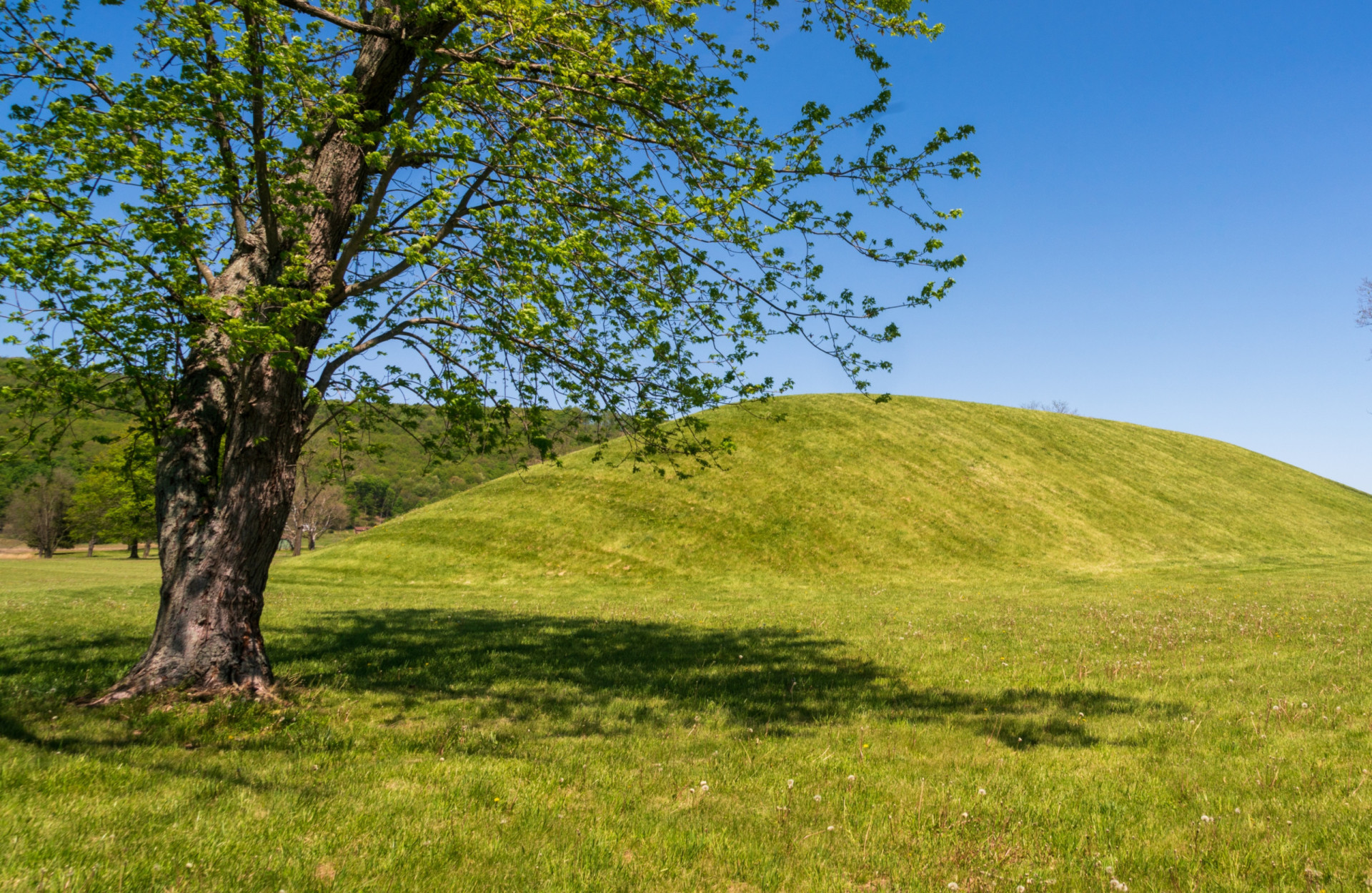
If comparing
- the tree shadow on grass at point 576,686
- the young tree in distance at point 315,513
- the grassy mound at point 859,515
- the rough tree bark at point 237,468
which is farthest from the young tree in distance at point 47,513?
the rough tree bark at point 237,468

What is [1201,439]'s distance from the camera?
88188 mm

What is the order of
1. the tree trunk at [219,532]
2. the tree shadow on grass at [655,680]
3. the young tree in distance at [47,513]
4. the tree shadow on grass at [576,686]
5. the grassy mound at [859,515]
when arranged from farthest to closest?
the young tree in distance at [47,513]
the grassy mound at [859,515]
the tree trunk at [219,532]
the tree shadow on grass at [655,680]
the tree shadow on grass at [576,686]

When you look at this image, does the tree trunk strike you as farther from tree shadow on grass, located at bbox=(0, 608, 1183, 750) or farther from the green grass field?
tree shadow on grass, located at bbox=(0, 608, 1183, 750)

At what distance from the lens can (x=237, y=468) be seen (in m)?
10.5

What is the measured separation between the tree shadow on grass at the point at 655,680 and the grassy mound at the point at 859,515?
21.9 meters

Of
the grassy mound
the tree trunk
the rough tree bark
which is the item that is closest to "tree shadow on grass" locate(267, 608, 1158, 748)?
the tree trunk

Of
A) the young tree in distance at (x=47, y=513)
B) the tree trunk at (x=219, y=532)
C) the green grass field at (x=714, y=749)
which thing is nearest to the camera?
the green grass field at (x=714, y=749)

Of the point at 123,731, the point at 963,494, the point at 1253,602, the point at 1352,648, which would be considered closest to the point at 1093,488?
the point at 963,494

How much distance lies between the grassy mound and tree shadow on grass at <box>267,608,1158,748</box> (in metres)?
21.9

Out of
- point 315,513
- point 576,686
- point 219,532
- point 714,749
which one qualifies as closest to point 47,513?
point 315,513

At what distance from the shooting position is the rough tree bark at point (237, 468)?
10.1 metres

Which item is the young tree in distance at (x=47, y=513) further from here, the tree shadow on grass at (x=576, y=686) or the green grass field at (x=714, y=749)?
the tree shadow on grass at (x=576, y=686)

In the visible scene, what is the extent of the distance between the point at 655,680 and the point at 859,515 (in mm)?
37771

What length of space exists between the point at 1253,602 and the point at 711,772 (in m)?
25.4
